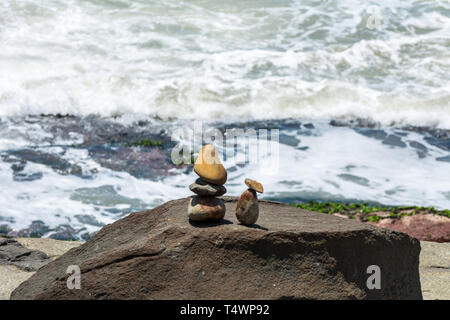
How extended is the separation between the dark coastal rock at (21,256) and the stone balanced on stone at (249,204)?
199 cm

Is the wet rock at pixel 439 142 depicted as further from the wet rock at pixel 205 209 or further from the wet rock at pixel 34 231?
the wet rock at pixel 205 209

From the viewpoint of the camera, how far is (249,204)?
301 centimetres

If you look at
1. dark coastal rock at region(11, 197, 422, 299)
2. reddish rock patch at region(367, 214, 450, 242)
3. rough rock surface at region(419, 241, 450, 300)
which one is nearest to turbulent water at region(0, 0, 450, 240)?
reddish rock patch at region(367, 214, 450, 242)

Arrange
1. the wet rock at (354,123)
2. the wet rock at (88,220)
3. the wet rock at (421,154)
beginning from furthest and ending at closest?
the wet rock at (354,123), the wet rock at (421,154), the wet rock at (88,220)

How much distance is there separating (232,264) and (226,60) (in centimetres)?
971

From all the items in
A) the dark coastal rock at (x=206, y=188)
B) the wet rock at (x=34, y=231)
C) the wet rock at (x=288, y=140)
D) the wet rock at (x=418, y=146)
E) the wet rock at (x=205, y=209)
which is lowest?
the wet rock at (x=34, y=231)

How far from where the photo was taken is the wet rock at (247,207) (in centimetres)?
301

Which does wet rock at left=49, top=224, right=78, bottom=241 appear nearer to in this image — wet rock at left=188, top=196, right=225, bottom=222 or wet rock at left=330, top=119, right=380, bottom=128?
wet rock at left=188, top=196, right=225, bottom=222

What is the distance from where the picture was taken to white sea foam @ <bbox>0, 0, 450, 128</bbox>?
34.8 feet

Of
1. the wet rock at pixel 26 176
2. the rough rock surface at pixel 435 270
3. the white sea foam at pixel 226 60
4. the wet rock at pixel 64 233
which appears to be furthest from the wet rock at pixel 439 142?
the wet rock at pixel 26 176

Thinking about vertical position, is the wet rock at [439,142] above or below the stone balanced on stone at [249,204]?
below

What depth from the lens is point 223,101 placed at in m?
10.8

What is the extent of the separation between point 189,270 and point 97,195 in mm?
4303
